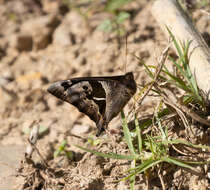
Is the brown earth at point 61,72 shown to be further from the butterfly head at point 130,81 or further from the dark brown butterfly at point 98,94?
the dark brown butterfly at point 98,94

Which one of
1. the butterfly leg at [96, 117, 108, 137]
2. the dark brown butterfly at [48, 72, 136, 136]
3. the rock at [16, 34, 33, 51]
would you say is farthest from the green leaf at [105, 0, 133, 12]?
the butterfly leg at [96, 117, 108, 137]

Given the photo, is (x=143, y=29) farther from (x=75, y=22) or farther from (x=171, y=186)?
(x=171, y=186)

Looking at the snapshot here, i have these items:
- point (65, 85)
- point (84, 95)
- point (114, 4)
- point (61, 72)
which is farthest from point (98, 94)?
point (114, 4)

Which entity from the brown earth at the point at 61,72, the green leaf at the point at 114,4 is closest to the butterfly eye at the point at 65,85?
the brown earth at the point at 61,72

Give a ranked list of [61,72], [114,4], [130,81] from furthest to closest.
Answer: [114,4], [61,72], [130,81]

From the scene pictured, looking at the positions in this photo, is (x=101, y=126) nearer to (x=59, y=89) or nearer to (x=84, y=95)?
(x=84, y=95)

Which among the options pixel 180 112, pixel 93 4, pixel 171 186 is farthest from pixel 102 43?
pixel 171 186
